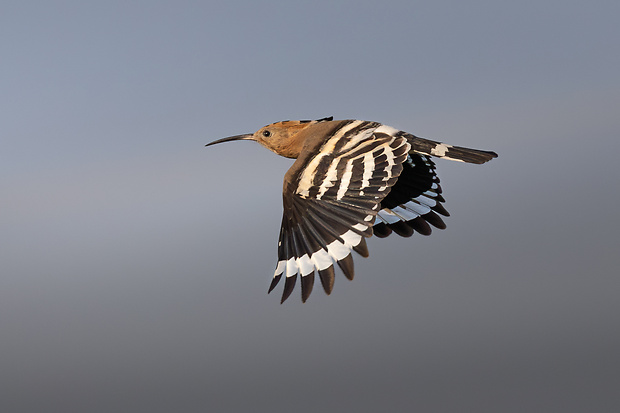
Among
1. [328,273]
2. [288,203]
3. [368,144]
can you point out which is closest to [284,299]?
[328,273]

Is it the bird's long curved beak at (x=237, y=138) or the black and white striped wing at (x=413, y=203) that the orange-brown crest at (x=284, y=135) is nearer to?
the bird's long curved beak at (x=237, y=138)

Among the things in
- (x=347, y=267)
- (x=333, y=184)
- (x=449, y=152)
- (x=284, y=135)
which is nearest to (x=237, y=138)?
(x=284, y=135)

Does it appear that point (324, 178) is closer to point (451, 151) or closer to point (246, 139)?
point (451, 151)

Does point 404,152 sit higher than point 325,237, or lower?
higher

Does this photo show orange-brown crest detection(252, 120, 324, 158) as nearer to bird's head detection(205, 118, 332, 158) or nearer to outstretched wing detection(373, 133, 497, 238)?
bird's head detection(205, 118, 332, 158)

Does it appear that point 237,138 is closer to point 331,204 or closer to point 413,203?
point 413,203

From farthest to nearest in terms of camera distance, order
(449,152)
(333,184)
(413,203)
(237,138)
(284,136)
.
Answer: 1. (237,138)
2. (413,203)
3. (284,136)
4. (449,152)
5. (333,184)

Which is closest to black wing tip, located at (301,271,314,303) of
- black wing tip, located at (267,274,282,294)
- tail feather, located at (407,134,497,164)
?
black wing tip, located at (267,274,282,294)
